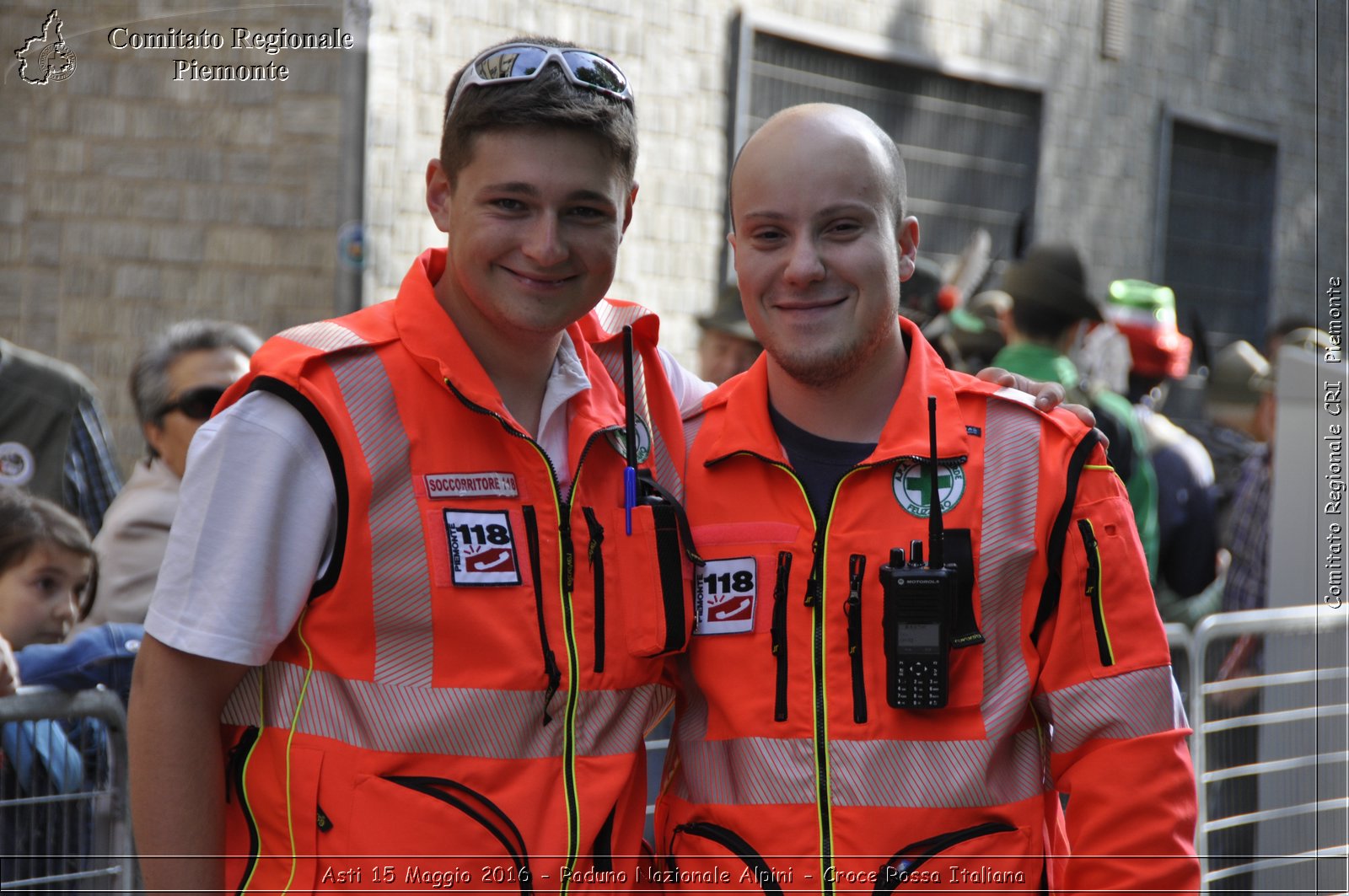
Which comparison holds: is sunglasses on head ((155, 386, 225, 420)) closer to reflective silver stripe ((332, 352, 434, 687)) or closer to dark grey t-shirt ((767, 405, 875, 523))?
reflective silver stripe ((332, 352, 434, 687))

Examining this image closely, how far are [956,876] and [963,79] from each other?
27.4 ft

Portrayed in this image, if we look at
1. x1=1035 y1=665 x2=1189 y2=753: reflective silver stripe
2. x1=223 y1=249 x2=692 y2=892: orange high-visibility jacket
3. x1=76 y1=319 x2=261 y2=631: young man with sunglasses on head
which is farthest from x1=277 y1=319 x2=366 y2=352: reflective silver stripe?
x1=76 y1=319 x2=261 y2=631: young man with sunglasses on head

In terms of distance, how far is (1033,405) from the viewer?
8.71ft

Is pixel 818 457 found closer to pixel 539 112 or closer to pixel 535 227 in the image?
pixel 535 227

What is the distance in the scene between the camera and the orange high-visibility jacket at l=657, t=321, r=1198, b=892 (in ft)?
8.02

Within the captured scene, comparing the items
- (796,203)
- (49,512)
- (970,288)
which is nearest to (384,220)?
(49,512)

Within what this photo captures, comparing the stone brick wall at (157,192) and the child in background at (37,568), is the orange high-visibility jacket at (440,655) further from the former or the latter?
the stone brick wall at (157,192)

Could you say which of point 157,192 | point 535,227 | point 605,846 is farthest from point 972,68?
point 605,846

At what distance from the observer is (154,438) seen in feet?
14.9

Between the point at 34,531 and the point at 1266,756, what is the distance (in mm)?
4005

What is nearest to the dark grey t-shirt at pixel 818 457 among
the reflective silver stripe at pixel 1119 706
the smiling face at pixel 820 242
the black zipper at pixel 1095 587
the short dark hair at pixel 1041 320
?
the smiling face at pixel 820 242

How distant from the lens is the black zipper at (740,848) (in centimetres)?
247

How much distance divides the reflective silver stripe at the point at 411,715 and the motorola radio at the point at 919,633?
21.4 inches

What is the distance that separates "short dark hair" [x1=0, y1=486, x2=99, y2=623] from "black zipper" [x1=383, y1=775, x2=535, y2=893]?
193cm
